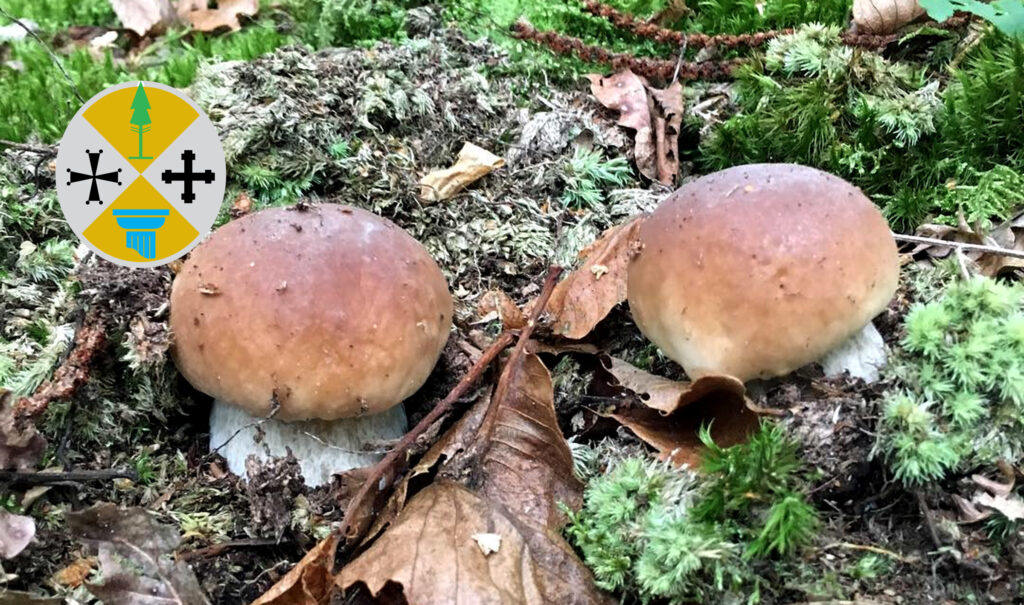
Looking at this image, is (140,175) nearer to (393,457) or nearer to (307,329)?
(307,329)

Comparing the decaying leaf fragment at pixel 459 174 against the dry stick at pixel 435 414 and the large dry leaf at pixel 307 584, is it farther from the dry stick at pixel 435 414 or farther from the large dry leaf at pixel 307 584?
the large dry leaf at pixel 307 584

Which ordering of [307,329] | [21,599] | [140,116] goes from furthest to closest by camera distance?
1. [140,116]
2. [307,329]
3. [21,599]

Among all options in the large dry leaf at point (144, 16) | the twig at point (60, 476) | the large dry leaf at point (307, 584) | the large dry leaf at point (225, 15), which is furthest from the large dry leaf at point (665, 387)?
the large dry leaf at point (144, 16)

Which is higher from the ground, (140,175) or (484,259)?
(140,175)

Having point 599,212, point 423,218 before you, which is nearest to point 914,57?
point 599,212

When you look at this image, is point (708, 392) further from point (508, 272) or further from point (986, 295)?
point (508, 272)

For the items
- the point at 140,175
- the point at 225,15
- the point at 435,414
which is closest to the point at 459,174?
the point at 140,175

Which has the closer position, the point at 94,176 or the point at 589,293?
the point at 589,293
